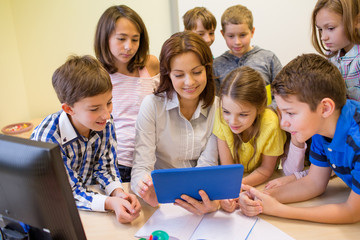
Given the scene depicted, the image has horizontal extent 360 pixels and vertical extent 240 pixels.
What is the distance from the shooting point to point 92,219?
0.97 meters

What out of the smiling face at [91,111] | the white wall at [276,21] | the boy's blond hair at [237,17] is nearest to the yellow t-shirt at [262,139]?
the smiling face at [91,111]

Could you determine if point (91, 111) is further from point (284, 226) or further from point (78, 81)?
point (284, 226)

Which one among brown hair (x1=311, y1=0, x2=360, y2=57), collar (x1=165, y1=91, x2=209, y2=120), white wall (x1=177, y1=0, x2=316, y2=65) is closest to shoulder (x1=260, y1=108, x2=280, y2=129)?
collar (x1=165, y1=91, x2=209, y2=120)

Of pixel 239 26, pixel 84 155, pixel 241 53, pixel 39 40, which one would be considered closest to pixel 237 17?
pixel 239 26

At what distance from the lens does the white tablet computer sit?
2.65ft

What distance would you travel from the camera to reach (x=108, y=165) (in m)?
1.20

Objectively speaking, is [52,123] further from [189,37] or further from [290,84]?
[290,84]

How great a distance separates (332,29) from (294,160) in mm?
622

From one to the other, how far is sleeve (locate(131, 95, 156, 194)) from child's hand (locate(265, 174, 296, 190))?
0.47 m

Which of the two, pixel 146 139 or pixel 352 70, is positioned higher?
pixel 352 70

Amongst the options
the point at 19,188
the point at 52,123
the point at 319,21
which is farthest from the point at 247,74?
the point at 19,188

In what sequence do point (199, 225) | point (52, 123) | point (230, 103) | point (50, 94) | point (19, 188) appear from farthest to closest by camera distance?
point (50, 94) < point (230, 103) < point (52, 123) < point (199, 225) < point (19, 188)

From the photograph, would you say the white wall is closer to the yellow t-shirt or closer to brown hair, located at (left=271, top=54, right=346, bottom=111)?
the yellow t-shirt

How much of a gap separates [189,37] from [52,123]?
62 centimetres
